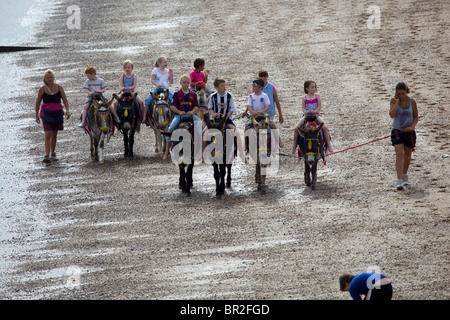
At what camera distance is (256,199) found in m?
15.2

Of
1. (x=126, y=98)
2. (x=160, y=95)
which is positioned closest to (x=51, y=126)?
(x=126, y=98)

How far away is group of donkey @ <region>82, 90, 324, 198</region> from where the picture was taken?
15.3m

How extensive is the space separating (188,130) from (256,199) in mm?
1870

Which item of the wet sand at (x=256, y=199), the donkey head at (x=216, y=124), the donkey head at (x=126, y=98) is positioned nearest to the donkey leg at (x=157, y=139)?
the wet sand at (x=256, y=199)

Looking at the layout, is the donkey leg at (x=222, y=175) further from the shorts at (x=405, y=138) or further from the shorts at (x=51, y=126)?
the shorts at (x=51, y=126)

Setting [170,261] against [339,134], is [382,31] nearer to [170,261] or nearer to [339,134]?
[339,134]

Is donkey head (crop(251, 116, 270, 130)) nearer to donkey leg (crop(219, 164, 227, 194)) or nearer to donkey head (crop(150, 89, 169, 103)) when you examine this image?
donkey leg (crop(219, 164, 227, 194))

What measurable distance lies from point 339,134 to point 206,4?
16.5 m

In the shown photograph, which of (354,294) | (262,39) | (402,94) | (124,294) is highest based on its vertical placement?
(262,39)

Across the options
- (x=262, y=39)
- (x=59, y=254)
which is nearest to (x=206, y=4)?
(x=262, y=39)

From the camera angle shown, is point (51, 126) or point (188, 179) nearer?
point (188, 179)

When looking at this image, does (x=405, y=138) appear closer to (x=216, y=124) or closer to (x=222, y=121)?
(x=222, y=121)

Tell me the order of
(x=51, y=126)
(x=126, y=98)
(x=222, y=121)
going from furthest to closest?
(x=51, y=126), (x=126, y=98), (x=222, y=121)
